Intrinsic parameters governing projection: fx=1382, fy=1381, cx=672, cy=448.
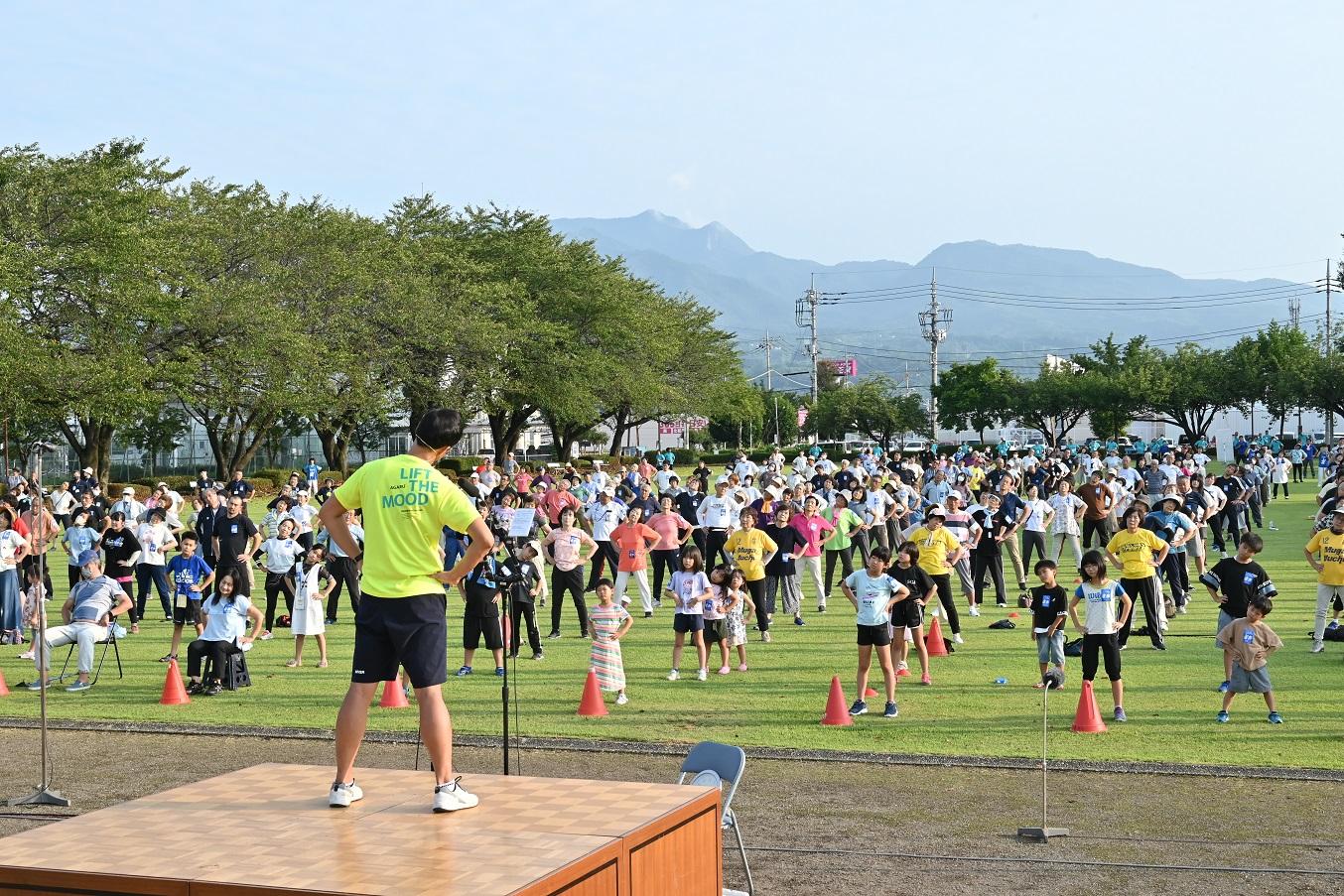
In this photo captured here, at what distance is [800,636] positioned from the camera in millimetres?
16578

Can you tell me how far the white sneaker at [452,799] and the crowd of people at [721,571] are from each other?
108 cm

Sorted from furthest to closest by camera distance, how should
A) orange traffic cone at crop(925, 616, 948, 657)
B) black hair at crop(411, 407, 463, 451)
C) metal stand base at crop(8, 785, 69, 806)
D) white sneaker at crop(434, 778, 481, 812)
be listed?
orange traffic cone at crop(925, 616, 948, 657) < metal stand base at crop(8, 785, 69, 806) < white sneaker at crop(434, 778, 481, 812) < black hair at crop(411, 407, 463, 451)

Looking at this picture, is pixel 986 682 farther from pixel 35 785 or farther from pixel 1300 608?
pixel 35 785

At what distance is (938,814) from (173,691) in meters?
7.62

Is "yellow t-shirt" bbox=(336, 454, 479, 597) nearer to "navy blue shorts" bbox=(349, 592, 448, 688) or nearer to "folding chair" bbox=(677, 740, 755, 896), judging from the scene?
"navy blue shorts" bbox=(349, 592, 448, 688)

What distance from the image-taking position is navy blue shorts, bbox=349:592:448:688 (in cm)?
586

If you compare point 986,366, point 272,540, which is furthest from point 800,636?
point 986,366

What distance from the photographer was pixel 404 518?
19.1 ft

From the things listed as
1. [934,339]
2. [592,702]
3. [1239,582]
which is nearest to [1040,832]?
[592,702]

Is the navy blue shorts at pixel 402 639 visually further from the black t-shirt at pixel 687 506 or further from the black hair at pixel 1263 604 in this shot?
the black t-shirt at pixel 687 506

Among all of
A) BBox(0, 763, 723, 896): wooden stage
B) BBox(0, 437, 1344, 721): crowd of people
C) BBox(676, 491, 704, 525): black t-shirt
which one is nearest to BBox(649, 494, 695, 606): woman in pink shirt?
BBox(0, 437, 1344, 721): crowd of people

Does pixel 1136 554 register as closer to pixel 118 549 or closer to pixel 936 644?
pixel 936 644

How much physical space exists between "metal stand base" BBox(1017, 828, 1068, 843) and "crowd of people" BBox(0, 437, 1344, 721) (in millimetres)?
3337

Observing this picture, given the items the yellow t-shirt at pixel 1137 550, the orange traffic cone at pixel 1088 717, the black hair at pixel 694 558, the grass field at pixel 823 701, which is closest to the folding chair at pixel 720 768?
the grass field at pixel 823 701
